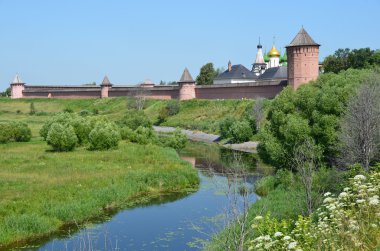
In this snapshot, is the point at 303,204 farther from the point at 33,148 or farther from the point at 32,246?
the point at 33,148

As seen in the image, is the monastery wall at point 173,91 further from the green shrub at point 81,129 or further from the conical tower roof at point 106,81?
Answer: the green shrub at point 81,129

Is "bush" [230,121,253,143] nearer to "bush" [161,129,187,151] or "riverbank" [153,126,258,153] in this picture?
"riverbank" [153,126,258,153]

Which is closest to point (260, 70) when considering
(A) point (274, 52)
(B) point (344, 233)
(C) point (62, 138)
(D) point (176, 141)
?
(A) point (274, 52)

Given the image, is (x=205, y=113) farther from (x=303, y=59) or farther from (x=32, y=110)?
(x=32, y=110)

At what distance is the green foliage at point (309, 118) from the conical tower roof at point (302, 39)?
1897cm

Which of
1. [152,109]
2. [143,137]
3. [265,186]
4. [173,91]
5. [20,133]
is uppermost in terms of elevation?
[173,91]

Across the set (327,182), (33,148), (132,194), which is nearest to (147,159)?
(132,194)

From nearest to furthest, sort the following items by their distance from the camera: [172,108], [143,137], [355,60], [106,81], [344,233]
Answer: [344,233] < [143,137] < [355,60] < [172,108] < [106,81]

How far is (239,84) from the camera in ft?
151

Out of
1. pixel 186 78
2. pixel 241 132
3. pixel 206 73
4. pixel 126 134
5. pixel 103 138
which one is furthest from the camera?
pixel 206 73

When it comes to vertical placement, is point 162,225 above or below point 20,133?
below

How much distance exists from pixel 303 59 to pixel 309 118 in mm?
20918

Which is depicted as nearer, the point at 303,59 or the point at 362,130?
the point at 362,130

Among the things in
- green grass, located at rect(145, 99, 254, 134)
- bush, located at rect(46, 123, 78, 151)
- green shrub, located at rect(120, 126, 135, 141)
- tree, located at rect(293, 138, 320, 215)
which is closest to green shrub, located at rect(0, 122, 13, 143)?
bush, located at rect(46, 123, 78, 151)
